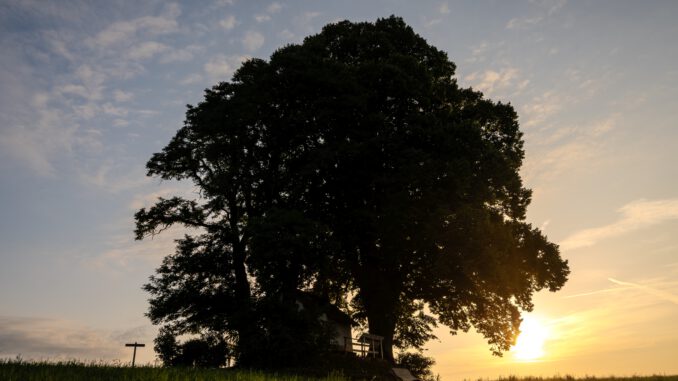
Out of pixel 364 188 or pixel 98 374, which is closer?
pixel 98 374

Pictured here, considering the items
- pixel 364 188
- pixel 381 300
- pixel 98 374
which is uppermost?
pixel 364 188

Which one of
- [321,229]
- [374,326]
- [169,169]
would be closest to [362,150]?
[321,229]

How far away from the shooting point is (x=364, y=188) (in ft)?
115

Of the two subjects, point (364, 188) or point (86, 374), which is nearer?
point (86, 374)

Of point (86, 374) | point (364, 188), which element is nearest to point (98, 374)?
point (86, 374)

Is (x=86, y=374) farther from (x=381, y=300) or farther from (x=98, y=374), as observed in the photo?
(x=381, y=300)

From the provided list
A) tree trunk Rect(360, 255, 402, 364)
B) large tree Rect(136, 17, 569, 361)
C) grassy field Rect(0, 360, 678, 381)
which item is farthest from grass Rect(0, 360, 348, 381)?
tree trunk Rect(360, 255, 402, 364)

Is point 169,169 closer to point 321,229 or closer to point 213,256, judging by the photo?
point 213,256

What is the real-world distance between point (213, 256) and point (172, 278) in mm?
3191

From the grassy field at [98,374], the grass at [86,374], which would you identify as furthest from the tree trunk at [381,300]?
the grass at [86,374]

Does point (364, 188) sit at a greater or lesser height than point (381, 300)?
greater

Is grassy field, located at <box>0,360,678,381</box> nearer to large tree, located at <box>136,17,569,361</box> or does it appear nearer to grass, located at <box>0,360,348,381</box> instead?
grass, located at <box>0,360,348,381</box>

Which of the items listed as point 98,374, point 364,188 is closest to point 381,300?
point 364,188

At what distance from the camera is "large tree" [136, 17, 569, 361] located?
31.3 m
